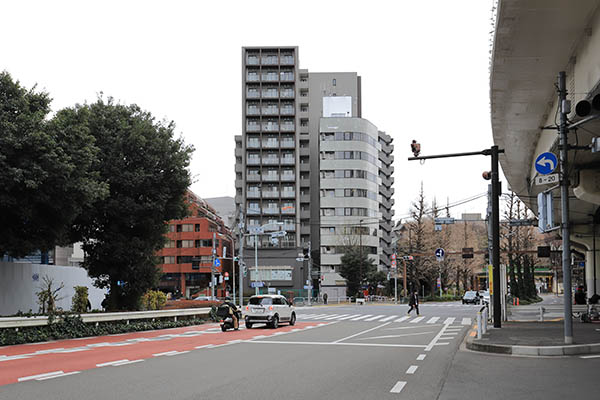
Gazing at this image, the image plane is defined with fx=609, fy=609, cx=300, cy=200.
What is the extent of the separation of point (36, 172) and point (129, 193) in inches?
320

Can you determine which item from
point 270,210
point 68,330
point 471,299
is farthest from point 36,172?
point 270,210

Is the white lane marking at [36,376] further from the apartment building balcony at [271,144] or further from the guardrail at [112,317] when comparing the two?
the apartment building balcony at [271,144]

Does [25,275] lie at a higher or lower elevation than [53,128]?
lower

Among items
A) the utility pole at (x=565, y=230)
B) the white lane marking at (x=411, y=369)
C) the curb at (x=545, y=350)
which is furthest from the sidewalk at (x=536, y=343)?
the white lane marking at (x=411, y=369)

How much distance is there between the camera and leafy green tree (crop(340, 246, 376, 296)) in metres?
81.7

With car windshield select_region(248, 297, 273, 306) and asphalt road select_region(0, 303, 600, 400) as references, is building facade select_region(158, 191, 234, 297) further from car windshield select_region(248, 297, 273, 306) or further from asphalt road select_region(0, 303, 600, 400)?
asphalt road select_region(0, 303, 600, 400)

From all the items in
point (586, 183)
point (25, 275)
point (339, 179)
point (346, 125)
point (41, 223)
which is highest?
point (346, 125)

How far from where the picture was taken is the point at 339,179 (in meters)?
94.2

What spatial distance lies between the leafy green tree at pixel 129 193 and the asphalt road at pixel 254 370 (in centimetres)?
738

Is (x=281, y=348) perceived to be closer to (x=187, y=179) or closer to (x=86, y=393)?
(x=86, y=393)

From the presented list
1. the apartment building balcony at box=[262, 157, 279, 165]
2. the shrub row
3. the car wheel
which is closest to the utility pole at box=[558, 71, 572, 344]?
the car wheel

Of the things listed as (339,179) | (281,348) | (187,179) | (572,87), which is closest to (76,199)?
(187,179)

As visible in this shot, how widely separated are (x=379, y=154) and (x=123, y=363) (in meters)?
96.4

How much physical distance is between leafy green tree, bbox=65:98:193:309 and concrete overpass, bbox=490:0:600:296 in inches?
567
